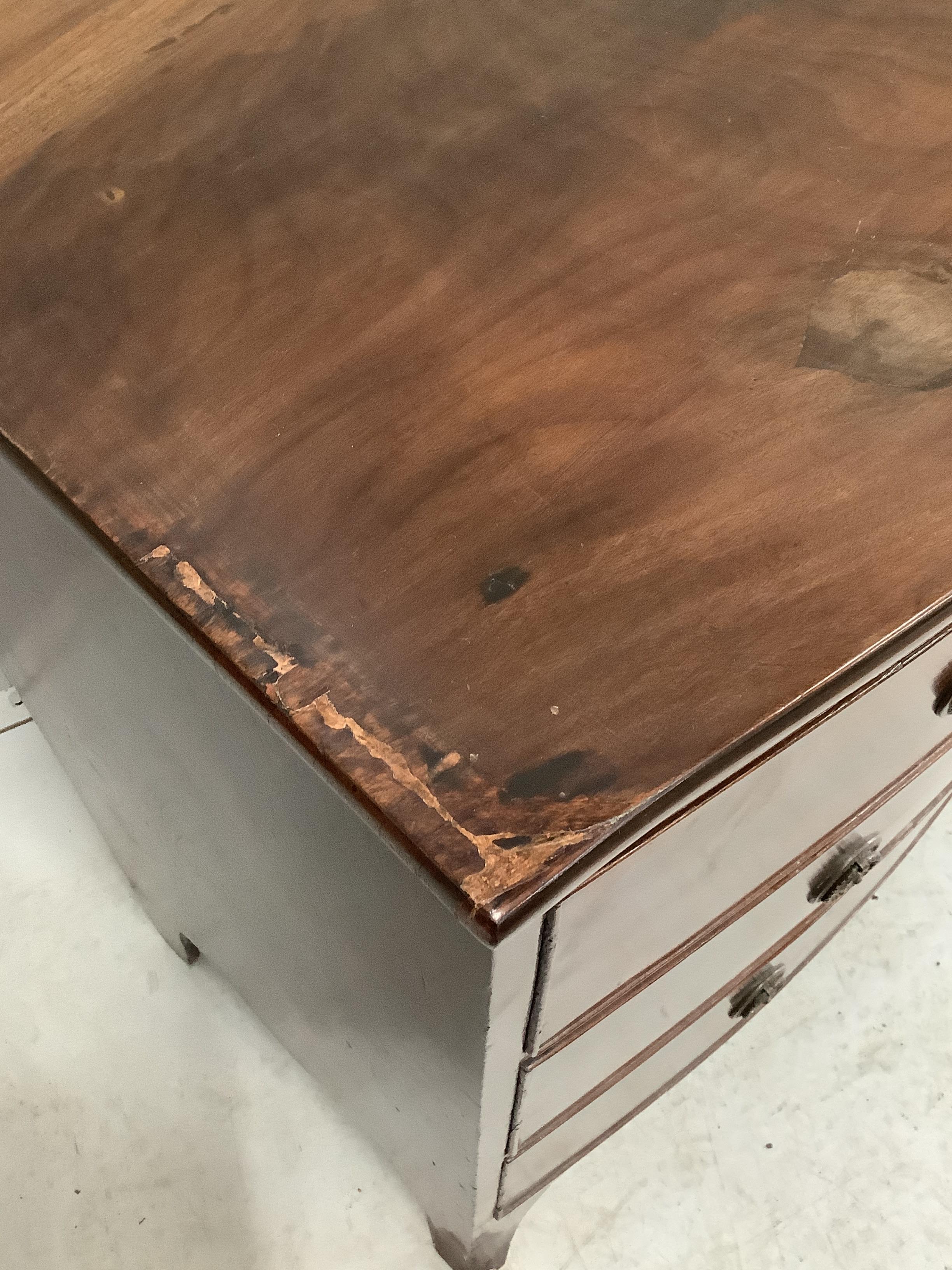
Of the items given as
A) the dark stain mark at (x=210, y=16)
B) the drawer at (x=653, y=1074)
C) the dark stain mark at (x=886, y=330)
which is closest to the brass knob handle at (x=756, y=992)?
the drawer at (x=653, y=1074)

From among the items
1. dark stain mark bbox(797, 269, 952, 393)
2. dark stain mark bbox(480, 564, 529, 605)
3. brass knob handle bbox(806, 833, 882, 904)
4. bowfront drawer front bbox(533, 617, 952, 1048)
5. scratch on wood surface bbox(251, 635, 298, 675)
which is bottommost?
brass knob handle bbox(806, 833, 882, 904)

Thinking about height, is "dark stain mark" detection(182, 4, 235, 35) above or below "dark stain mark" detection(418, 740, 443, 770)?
above

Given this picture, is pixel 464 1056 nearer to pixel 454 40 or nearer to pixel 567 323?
pixel 567 323

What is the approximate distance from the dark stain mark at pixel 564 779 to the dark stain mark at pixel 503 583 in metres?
0.07

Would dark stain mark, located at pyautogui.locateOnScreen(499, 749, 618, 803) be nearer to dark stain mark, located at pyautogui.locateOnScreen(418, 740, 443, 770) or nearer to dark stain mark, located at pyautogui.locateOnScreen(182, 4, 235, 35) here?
dark stain mark, located at pyautogui.locateOnScreen(418, 740, 443, 770)

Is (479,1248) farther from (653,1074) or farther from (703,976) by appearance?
(703,976)

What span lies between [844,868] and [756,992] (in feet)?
0.45

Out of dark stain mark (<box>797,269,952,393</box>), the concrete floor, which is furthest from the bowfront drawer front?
the concrete floor

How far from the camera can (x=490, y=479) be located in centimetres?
38

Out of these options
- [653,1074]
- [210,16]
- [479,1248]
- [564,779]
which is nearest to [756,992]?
[653,1074]

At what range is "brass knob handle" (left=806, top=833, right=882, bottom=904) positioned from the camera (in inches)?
25.1

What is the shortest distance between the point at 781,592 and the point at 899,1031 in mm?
798

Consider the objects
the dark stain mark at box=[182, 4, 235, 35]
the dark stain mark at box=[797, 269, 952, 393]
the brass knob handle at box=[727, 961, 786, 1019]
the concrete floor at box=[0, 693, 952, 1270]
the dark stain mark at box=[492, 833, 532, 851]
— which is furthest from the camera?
the concrete floor at box=[0, 693, 952, 1270]

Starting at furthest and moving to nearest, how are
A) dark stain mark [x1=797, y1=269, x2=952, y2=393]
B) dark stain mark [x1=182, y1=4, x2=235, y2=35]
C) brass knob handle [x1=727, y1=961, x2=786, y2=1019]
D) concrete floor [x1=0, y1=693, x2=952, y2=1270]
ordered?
concrete floor [x1=0, y1=693, x2=952, y2=1270] → brass knob handle [x1=727, y1=961, x2=786, y2=1019] → dark stain mark [x1=182, y1=4, x2=235, y2=35] → dark stain mark [x1=797, y1=269, x2=952, y2=393]
